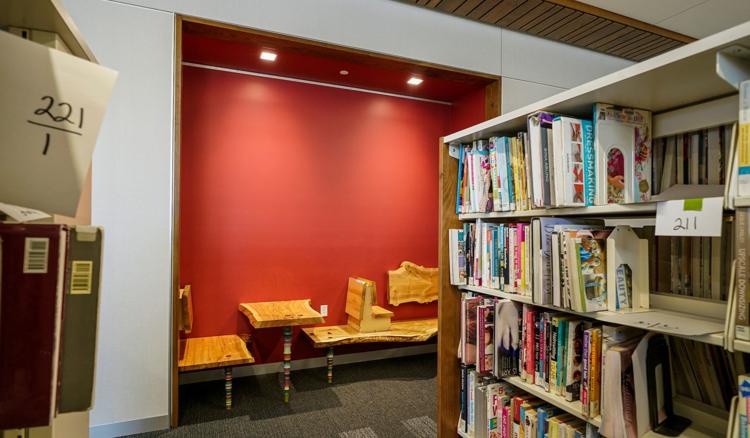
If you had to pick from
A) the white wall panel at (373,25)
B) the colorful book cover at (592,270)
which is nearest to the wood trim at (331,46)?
the white wall panel at (373,25)

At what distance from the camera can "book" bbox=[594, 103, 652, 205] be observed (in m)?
1.43

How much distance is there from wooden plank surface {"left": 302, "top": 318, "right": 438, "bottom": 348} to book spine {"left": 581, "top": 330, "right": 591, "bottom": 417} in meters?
2.29

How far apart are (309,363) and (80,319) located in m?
3.51

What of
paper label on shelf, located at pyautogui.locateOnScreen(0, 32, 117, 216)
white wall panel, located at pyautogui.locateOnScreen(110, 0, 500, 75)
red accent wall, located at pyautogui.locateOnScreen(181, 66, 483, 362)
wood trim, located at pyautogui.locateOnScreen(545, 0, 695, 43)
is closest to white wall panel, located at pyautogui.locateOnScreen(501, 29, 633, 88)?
white wall panel, located at pyautogui.locateOnScreen(110, 0, 500, 75)

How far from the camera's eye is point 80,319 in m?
0.64

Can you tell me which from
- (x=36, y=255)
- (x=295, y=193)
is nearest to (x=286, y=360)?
(x=295, y=193)

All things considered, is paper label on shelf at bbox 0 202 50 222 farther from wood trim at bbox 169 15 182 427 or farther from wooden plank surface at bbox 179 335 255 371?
wooden plank surface at bbox 179 335 255 371

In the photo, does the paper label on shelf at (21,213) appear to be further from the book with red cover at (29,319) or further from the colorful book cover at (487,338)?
the colorful book cover at (487,338)

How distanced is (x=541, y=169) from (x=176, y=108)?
230cm

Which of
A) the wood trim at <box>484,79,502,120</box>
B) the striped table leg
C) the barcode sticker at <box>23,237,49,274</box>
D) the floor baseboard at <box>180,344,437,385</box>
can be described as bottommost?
the floor baseboard at <box>180,344,437,385</box>

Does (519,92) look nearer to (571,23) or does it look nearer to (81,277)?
(571,23)

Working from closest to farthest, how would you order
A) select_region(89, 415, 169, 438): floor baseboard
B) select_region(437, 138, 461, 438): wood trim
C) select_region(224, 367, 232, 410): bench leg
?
1. select_region(437, 138, 461, 438): wood trim
2. select_region(89, 415, 169, 438): floor baseboard
3. select_region(224, 367, 232, 410): bench leg

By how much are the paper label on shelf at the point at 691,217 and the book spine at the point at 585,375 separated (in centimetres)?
47

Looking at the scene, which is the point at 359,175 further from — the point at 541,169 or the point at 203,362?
the point at 541,169
